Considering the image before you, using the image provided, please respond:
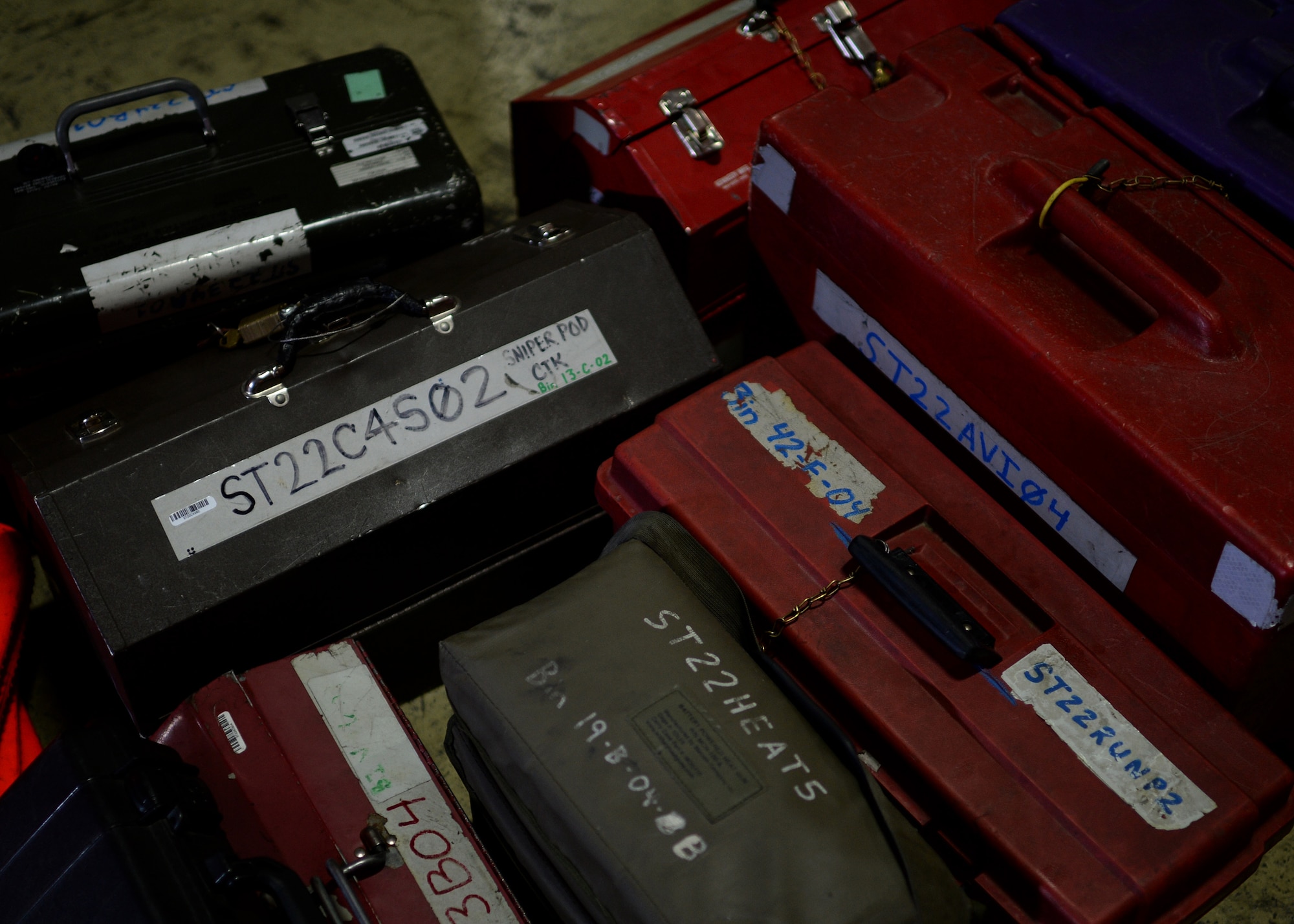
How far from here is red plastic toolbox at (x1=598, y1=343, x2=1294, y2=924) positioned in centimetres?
116

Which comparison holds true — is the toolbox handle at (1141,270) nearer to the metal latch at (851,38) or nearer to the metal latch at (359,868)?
the metal latch at (851,38)

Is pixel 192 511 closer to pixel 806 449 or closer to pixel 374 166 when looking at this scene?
pixel 374 166

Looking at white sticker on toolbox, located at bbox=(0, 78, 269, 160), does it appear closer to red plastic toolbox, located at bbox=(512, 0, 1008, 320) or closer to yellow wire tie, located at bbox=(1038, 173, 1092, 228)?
red plastic toolbox, located at bbox=(512, 0, 1008, 320)

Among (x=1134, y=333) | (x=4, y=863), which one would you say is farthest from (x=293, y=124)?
(x=1134, y=333)

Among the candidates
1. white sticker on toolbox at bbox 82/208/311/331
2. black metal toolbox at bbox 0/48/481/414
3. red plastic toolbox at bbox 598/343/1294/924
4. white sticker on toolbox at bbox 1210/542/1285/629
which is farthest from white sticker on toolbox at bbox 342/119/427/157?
white sticker on toolbox at bbox 1210/542/1285/629

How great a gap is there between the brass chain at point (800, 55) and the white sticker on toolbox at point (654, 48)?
94mm

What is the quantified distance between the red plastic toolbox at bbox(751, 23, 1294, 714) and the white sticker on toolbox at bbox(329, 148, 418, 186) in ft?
1.78

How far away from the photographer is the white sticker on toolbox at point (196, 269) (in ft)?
5.21

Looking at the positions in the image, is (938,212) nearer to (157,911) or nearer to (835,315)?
(835,315)

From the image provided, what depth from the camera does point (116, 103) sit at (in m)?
1.64

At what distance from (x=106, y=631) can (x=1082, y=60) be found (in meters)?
1.53

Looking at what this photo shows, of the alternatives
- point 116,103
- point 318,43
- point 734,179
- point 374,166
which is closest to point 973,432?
point 734,179

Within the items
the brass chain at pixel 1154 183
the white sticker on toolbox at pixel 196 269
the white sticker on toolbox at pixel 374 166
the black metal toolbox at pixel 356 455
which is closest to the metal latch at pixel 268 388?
the black metal toolbox at pixel 356 455

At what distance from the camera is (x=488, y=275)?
5.29ft
